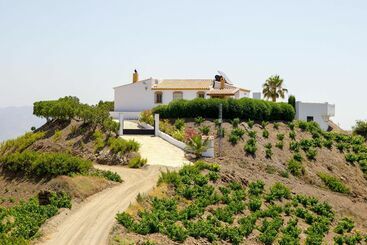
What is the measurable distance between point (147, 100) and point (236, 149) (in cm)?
1856

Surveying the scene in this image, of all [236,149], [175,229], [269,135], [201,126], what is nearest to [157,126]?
[201,126]

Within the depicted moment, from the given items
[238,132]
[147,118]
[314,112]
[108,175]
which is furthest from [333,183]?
[314,112]

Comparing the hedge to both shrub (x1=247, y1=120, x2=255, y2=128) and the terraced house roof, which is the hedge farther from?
the terraced house roof

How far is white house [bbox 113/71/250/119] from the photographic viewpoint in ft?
176

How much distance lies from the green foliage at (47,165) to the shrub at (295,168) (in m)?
16.4

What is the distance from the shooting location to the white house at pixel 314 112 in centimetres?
5656

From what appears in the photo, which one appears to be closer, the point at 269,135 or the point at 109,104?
the point at 269,135

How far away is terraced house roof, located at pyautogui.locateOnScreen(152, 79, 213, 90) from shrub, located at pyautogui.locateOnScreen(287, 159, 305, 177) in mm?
16904

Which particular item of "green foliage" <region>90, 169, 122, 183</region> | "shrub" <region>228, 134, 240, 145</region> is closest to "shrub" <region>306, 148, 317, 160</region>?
"shrub" <region>228, 134, 240, 145</region>

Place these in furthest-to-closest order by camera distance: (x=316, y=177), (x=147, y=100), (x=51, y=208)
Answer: (x=147, y=100), (x=316, y=177), (x=51, y=208)

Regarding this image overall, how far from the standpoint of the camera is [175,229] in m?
20.9

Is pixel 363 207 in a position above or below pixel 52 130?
below

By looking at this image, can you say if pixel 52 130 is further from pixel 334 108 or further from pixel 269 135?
pixel 334 108

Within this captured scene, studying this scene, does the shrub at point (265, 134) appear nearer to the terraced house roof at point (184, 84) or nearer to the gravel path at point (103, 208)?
the gravel path at point (103, 208)
